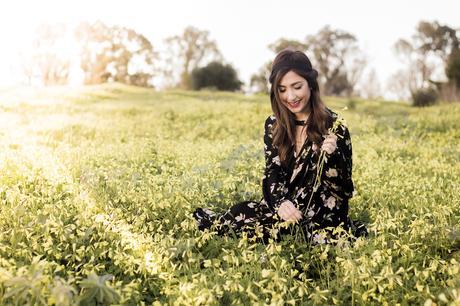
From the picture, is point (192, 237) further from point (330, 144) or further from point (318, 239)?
point (330, 144)

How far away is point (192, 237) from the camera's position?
170 inches

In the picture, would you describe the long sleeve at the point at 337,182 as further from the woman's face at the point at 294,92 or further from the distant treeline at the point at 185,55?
the distant treeline at the point at 185,55

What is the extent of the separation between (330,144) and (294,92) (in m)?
0.71

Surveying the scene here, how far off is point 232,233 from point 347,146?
1511 millimetres

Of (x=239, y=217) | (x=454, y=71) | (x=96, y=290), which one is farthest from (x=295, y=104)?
(x=454, y=71)

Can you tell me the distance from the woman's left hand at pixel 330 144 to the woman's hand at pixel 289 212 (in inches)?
25.5

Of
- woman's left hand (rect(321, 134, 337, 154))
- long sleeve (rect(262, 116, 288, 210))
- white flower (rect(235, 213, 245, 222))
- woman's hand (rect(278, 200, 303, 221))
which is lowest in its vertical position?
white flower (rect(235, 213, 245, 222))

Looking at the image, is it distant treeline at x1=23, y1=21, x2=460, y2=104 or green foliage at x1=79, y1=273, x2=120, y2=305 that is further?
distant treeline at x1=23, y1=21, x2=460, y2=104

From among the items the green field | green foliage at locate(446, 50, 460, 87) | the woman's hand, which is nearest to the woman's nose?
the woman's hand

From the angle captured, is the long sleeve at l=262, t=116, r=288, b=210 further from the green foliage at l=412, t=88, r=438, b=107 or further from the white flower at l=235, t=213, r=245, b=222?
the green foliage at l=412, t=88, r=438, b=107

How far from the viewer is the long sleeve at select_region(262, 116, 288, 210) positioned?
5.00 meters

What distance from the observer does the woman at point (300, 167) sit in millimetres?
4684

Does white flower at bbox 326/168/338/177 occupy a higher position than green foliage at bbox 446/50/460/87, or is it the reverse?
green foliage at bbox 446/50/460/87

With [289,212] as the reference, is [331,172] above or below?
above
